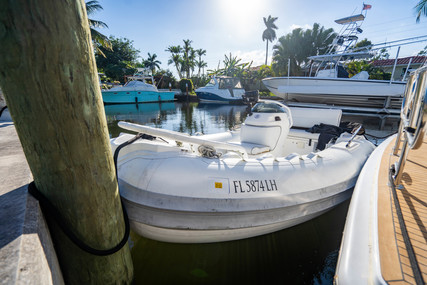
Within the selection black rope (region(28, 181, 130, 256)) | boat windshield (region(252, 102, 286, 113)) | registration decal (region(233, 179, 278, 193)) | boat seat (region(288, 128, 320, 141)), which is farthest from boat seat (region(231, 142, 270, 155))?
black rope (region(28, 181, 130, 256))

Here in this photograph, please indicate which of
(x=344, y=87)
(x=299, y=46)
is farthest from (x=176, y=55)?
(x=344, y=87)

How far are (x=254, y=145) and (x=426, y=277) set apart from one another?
250 cm

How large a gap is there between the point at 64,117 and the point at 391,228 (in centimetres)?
208

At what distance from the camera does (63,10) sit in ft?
2.90

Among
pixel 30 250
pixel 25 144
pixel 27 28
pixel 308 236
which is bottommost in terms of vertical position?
pixel 308 236

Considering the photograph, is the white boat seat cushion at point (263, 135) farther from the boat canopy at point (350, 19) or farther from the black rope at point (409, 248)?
the boat canopy at point (350, 19)

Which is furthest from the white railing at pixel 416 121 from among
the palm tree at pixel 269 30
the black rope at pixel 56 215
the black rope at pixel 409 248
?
the palm tree at pixel 269 30

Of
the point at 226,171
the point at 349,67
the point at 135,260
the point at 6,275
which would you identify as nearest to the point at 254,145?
the point at 226,171

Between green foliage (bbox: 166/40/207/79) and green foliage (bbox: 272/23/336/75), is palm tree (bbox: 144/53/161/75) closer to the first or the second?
green foliage (bbox: 166/40/207/79)

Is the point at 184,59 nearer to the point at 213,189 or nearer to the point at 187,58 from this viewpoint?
the point at 187,58

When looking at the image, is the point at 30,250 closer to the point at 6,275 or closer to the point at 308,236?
the point at 6,275

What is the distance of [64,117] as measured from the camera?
3.17 ft

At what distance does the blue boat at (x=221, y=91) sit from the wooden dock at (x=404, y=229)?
21596 mm

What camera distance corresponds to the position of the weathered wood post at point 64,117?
33.4 inches
